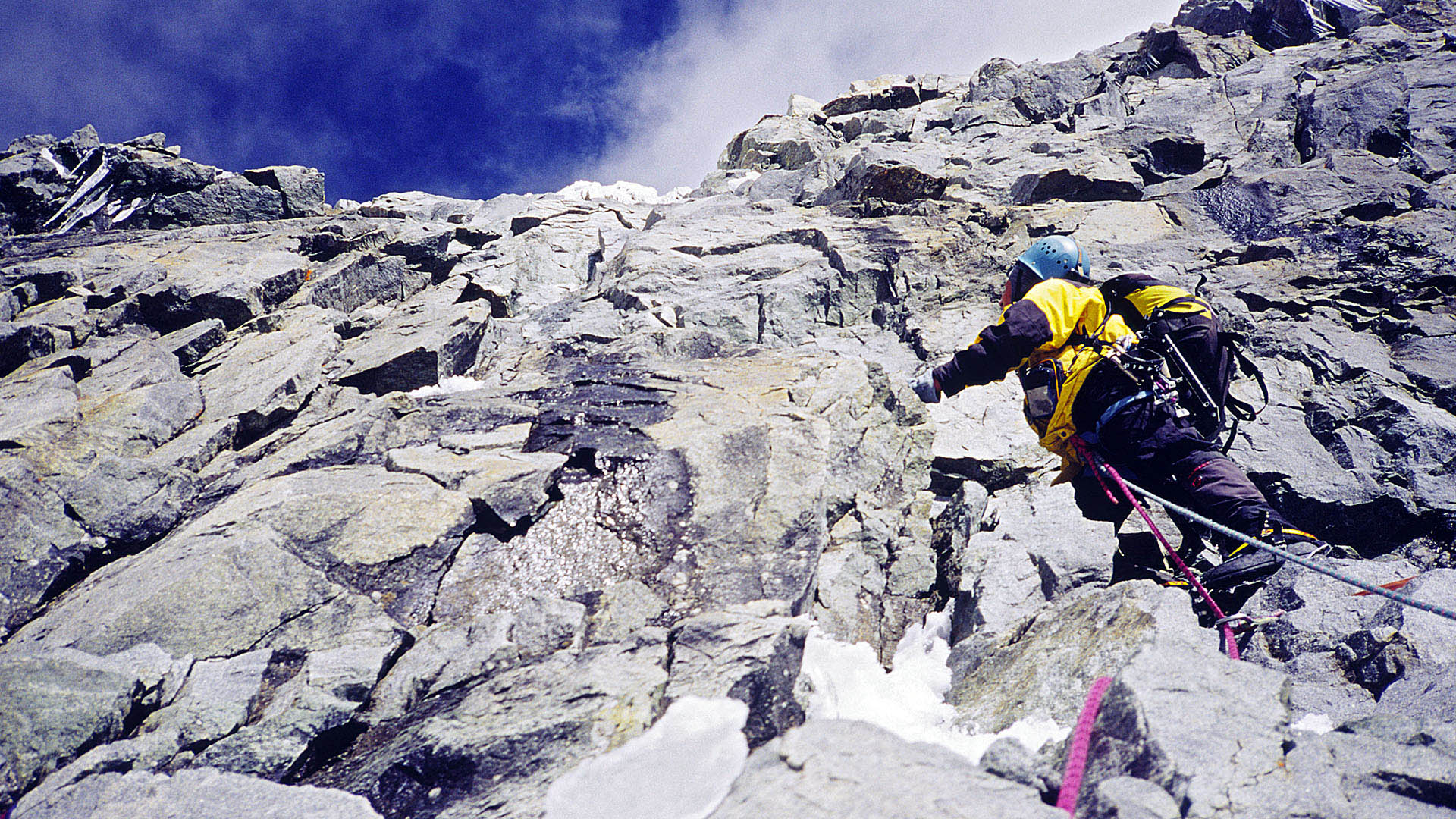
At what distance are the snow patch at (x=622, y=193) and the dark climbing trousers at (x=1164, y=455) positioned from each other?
25568mm

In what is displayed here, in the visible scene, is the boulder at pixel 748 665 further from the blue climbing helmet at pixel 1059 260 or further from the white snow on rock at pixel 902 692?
the blue climbing helmet at pixel 1059 260

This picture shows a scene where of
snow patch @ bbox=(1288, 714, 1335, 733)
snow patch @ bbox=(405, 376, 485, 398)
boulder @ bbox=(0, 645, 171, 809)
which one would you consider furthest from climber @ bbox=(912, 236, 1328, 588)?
snow patch @ bbox=(405, 376, 485, 398)

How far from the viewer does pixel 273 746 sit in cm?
396

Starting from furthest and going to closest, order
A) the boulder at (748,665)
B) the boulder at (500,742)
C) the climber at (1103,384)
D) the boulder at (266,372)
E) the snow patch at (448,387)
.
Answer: the snow patch at (448,387)
the boulder at (266,372)
the climber at (1103,384)
the boulder at (748,665)
the boulder at (500,742)

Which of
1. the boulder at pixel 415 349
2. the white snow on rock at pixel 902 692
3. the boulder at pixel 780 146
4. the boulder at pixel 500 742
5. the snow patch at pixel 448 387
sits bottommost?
the white snow on rock at pixel 902 692

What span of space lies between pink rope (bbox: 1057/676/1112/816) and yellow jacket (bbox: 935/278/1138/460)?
310 cm

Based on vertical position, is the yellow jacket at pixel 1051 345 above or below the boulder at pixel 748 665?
above

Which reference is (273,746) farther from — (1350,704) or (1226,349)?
(1226,349)

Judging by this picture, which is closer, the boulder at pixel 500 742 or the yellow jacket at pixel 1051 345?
the boulder at pixel 500 742

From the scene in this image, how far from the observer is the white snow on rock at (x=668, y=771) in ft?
9.96

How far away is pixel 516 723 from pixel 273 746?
1.60m

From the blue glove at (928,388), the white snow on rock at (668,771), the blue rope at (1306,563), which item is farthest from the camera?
the blue glove at (928,388)

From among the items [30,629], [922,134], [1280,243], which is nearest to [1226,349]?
[1280,243]

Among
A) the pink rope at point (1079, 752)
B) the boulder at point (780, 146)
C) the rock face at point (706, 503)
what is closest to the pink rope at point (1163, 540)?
the rock face at point (706, 503)
